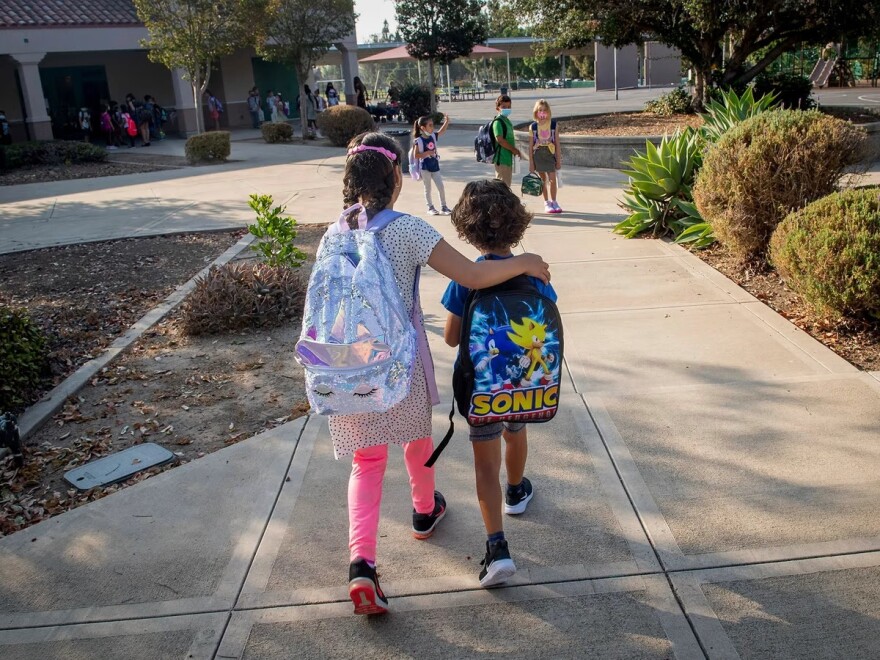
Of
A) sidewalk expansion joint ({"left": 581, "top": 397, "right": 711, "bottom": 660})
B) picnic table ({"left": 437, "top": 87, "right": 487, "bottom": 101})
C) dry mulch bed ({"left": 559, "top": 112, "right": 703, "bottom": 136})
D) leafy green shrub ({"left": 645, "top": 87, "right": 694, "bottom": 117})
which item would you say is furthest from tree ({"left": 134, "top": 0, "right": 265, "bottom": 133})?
picnic table ({"left": 437, "top": 87, "right": 487, "bottom": 101})

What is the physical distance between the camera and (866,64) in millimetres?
37781

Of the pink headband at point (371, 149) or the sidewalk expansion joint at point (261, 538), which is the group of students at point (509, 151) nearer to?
the sidewalk expansion joint at point (261, 538)

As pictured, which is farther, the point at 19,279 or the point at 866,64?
the point at 866,64

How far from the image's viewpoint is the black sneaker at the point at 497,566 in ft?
10.0

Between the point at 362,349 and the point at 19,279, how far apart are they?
289 inches

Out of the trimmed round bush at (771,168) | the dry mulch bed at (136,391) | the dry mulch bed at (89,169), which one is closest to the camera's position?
the dry mulch bed at (136,391)

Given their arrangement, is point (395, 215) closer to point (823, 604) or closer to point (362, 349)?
point (362, 349)

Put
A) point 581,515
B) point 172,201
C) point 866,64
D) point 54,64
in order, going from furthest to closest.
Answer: point 866,64 < point 54,64 < point 172,201 < point 581,515

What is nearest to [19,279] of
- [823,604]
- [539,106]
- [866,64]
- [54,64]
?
[539,106]

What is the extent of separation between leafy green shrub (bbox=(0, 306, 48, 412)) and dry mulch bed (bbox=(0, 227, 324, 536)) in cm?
27

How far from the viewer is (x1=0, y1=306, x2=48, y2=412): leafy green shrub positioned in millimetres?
5008

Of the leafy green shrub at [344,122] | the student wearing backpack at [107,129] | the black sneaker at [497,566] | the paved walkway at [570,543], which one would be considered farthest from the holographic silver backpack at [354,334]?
the student wearing backpack at [107,129]

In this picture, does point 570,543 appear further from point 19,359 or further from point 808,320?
point 19,359

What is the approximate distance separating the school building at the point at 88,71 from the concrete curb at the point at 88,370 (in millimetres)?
19549
